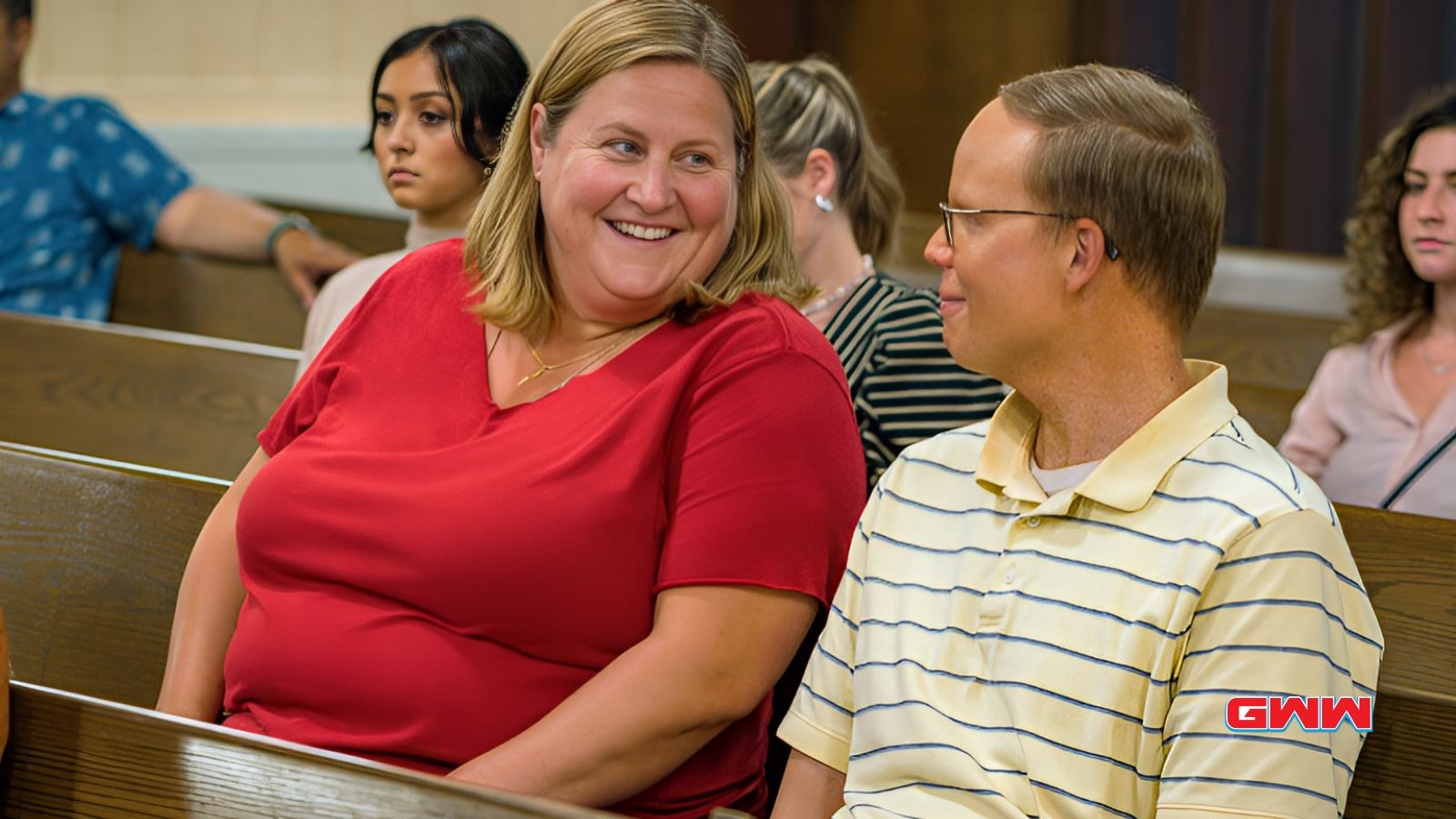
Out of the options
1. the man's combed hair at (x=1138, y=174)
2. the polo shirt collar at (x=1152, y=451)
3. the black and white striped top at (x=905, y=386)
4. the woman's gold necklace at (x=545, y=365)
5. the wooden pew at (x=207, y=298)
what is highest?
the man's combed hair at (x=1138, y=174)

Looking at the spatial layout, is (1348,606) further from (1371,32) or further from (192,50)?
(192,50)

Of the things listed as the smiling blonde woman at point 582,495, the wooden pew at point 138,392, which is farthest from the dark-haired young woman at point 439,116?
the smiling blonde woman at point 582,495

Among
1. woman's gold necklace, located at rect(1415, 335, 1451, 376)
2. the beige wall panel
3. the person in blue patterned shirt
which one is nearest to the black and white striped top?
woman's gold necklace, located at rect(1415, 335, 1451, 376)

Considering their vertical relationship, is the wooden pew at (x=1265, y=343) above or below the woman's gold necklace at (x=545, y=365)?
below

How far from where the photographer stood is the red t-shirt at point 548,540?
1.59 m

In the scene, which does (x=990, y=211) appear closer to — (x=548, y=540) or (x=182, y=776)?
(x=548, y=540)

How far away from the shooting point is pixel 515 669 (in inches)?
63.9

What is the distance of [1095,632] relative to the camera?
1288 millimetres

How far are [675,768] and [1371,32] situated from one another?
4297 millimetres

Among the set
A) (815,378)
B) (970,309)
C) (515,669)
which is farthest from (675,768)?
(970,309)

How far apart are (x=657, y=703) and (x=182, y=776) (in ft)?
1.53

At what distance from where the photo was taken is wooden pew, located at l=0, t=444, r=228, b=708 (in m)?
1.99

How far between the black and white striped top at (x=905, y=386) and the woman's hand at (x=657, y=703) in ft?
1.85

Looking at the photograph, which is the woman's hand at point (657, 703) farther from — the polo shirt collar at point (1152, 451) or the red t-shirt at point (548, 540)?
the polo shirt collar at point (1152, 451)
